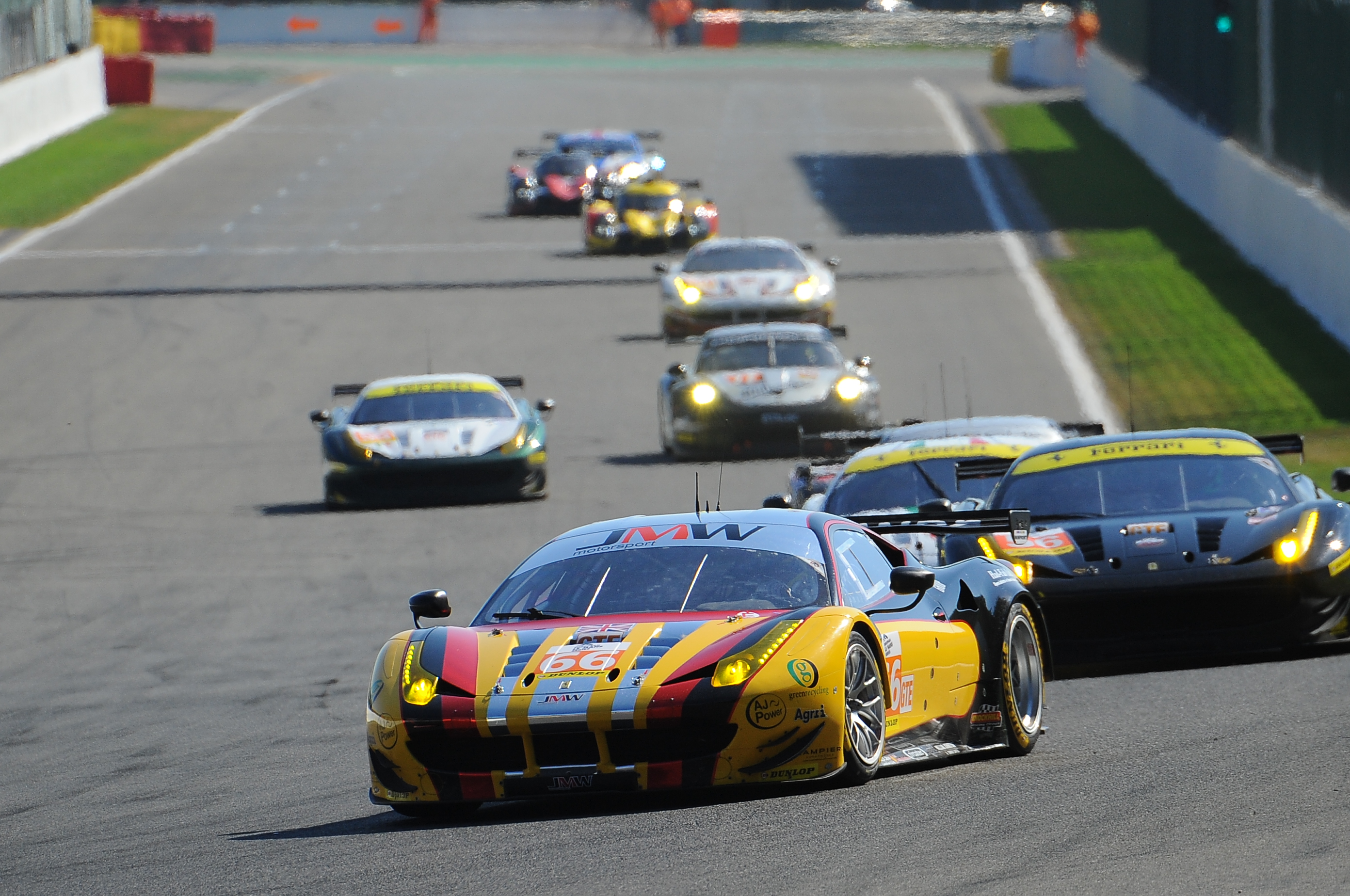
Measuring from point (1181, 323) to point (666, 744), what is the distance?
2444 centimetres

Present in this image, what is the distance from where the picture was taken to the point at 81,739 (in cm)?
1133

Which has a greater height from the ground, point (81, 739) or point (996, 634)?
point (996, 634)

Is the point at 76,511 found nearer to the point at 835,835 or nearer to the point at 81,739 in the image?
the point at 81,739

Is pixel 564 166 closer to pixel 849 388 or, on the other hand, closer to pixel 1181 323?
pixel 1181 323

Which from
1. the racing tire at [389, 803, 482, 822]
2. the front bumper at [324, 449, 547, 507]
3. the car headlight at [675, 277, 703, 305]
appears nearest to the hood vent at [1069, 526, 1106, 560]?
the racing tire at [389, 803, 482, 822]

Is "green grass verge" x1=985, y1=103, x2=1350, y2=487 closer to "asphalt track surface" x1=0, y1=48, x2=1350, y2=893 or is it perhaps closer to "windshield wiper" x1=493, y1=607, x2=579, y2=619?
"asphalt track surface" x1=0, y1=48, x2=1350, y2=893

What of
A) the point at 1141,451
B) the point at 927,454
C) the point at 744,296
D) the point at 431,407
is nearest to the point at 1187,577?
the point at 1141,451

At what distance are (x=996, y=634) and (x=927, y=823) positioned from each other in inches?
87.9

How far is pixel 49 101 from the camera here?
5272cm

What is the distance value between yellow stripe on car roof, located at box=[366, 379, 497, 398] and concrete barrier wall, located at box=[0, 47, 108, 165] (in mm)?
29199

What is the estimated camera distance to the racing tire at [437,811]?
26.5 feet

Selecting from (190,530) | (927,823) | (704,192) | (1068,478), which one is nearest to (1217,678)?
(1068,478)

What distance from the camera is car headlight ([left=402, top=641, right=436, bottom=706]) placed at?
26.3 feet

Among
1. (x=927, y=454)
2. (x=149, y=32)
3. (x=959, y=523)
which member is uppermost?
(x=149, y=32)
